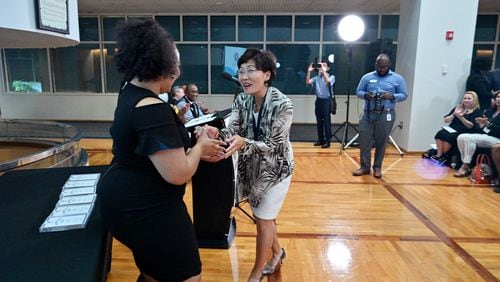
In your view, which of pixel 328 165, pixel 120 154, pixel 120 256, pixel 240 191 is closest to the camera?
pixel 120 154

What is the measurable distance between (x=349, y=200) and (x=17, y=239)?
315cm

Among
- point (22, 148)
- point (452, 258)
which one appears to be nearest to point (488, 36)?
point (452, 258)

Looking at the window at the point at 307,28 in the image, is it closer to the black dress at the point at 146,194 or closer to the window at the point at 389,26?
the window at the point at 389,26

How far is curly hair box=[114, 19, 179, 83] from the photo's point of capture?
1.12 meters

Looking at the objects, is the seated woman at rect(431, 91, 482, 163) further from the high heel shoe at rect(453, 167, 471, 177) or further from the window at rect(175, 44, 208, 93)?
the window at rect(175, 44, 208, 93)

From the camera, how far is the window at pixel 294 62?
31.0ft

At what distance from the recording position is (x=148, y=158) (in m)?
1.12

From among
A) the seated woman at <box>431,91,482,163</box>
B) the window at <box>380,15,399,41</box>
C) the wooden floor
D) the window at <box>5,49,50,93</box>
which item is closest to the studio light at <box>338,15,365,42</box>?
the seated woman at <box>431,91,482,163</box>

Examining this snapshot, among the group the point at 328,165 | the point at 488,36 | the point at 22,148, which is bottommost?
the point at 328,165

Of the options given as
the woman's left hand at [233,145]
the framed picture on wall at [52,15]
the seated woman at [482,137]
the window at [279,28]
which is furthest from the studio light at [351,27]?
the woman's left hand at [233,145]

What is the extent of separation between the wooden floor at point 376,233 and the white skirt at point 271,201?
22.8 inches

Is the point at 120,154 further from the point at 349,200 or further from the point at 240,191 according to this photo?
the point at 349,200

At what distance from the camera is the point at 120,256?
2.54 metres

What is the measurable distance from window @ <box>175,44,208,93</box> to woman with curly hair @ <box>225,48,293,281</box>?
7.95 m
